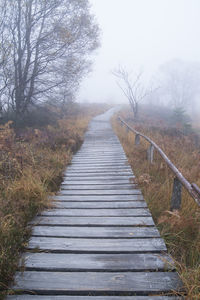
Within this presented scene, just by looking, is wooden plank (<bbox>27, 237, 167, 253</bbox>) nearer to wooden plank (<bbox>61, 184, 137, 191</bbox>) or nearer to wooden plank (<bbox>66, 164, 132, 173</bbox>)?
wooden plank (<bbox>61, 184, 137, 191</bbox>)

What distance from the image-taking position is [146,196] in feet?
12.9

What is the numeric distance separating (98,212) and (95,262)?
3.81 ft

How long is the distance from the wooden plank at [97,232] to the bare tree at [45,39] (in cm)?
839

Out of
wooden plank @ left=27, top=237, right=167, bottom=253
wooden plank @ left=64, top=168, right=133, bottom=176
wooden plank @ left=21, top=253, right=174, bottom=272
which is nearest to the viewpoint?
wooden plank @ left=21, top=253, right=174, bottom=272

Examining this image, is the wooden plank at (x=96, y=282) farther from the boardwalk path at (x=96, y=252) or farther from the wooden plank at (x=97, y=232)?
the wooden plank at (x=97, y=232)

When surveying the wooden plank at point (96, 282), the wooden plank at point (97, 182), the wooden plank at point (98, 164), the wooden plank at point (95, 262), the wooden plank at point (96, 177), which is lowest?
the wooden plank at point (96, 282)

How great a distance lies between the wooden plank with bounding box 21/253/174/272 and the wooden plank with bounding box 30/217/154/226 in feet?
2.18

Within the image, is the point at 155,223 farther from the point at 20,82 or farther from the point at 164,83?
the point at 164,83

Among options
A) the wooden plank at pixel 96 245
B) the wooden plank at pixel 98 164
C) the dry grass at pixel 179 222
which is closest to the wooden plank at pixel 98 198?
the dry grass at pixel 179 222

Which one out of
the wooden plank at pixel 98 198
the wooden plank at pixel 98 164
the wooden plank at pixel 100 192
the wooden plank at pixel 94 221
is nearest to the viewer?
the wooden plank at pixel 94 221

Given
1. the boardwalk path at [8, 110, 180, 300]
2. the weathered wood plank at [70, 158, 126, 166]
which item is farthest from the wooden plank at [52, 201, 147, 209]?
the weathered wood plank at [70, 158, 126, 166]

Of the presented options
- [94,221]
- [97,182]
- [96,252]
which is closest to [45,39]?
[97,182]

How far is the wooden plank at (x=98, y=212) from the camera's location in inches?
132

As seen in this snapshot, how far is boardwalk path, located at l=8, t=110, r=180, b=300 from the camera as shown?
199 centimetres
